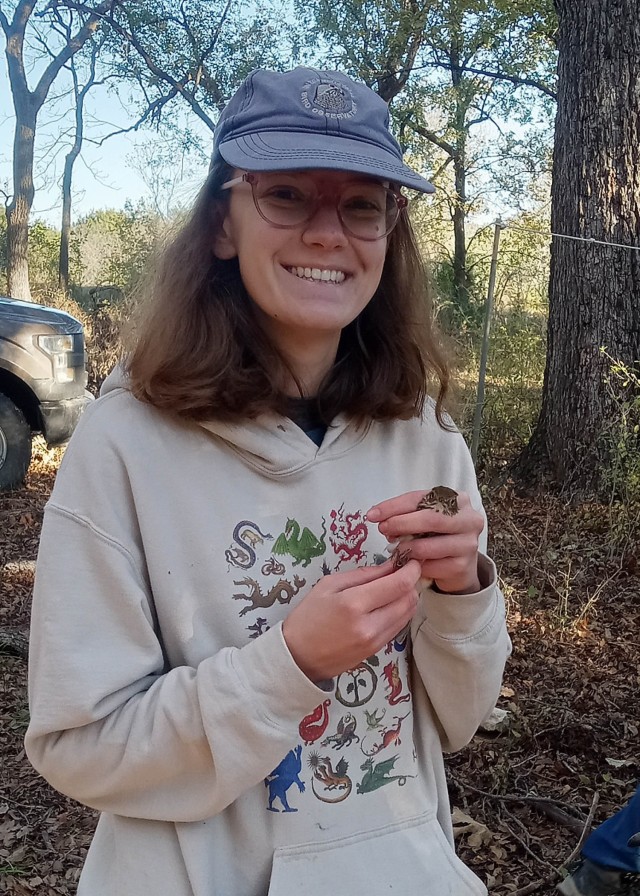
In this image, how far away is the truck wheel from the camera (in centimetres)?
679

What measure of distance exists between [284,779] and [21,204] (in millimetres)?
16314

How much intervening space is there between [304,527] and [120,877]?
615 mm

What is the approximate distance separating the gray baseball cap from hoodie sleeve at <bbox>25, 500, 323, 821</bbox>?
24.1 inches

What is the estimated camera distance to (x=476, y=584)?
1.38 meters

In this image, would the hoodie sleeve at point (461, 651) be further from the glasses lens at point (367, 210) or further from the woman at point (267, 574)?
the glasses lens at point (367, 210)

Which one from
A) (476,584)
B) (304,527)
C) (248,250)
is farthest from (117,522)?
(476,584)

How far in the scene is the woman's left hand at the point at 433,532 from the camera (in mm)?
1229

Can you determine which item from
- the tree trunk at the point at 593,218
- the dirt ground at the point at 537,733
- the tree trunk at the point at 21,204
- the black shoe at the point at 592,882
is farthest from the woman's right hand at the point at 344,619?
the tree trunk at the point at 21,204

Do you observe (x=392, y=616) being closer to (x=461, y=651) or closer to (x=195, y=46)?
Result: (x=461, y=651)

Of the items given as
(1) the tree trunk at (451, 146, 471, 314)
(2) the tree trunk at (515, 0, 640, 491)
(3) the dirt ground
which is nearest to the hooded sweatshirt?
(3) the dirt ground

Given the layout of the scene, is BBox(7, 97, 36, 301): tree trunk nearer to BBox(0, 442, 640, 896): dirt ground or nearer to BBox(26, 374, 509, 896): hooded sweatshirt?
BBox(0, 442, 640, 896): dirt ground

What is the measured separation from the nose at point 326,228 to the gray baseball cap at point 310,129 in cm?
9

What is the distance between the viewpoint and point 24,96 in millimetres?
17453

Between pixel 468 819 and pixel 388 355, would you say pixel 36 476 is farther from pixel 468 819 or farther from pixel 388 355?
pixel 388 355
